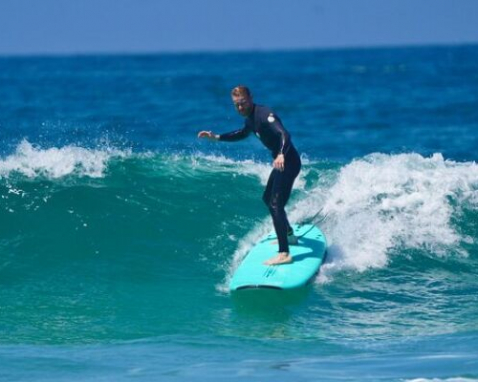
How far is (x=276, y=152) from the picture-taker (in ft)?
27.8

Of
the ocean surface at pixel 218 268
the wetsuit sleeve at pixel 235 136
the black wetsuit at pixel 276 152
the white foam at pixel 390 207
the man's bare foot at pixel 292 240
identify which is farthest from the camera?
the white foam at pixel 390 207

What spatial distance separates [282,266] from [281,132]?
4.06ft

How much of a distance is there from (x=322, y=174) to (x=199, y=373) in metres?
6.63

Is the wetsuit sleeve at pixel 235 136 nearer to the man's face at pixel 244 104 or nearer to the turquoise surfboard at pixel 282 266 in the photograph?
the man's face at pixel 244 104

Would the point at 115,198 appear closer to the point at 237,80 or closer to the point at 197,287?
the point at 197,287

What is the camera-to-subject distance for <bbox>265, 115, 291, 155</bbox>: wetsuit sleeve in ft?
27.1

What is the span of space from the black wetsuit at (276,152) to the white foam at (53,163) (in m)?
3.55

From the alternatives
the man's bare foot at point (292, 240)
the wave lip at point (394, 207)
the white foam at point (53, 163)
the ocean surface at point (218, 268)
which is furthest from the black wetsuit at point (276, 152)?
the white foam at point (53, 163)

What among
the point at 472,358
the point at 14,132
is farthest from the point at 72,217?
the point at 14,132

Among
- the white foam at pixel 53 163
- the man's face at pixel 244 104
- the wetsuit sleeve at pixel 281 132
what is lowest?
the wetsuit sleeve at pixel 281 132

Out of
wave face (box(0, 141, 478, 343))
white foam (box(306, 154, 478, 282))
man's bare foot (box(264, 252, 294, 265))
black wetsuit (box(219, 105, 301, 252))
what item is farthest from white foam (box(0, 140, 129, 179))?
man's bare foot (box(264, 252, 294, 265))

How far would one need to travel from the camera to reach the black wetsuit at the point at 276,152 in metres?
8.34

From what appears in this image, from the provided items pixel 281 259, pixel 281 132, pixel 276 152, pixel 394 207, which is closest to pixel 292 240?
pixel 281 259

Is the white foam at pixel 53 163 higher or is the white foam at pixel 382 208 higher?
the white foam at pixel 53 163
